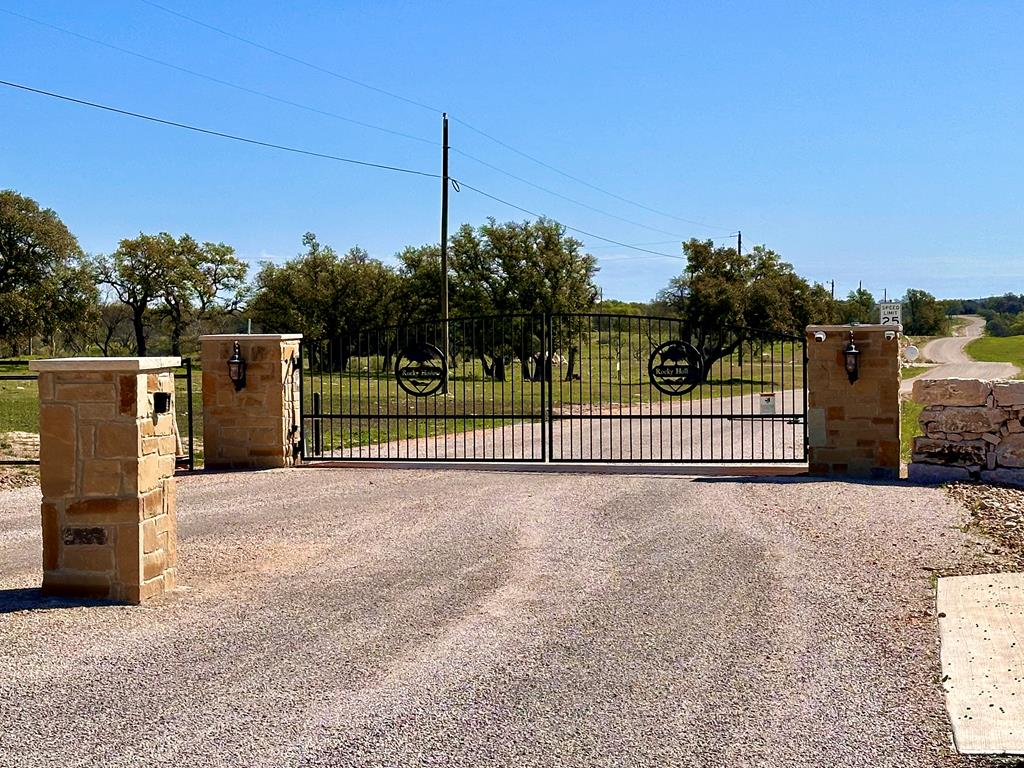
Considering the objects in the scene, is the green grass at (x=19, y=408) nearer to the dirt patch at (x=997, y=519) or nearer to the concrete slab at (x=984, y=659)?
the dirt patch at (x=997, y=519)

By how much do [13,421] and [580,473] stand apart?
39.4ft

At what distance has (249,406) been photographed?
44.4ft

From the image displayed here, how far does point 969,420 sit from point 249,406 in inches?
332

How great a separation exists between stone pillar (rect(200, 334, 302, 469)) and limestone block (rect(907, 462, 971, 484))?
7.49m

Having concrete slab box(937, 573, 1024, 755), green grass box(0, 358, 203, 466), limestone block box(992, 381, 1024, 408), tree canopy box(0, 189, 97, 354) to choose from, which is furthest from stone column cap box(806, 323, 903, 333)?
tree canopy box(0, 189, 97, 354)

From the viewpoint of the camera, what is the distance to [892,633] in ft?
19.9

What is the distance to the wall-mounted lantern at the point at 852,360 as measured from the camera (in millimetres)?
12234

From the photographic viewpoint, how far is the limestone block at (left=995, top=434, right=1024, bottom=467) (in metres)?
11.7

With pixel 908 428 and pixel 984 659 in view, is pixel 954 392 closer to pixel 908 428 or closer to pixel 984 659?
pixel 984 659

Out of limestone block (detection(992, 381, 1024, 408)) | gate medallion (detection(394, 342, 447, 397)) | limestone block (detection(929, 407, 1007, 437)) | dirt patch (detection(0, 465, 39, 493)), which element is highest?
gate medallion (detection(394, 342, 447, 397))

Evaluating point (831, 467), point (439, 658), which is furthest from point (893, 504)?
point (439, 658)

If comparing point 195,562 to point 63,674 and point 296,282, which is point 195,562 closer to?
point 63,674

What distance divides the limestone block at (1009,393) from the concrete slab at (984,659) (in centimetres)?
472

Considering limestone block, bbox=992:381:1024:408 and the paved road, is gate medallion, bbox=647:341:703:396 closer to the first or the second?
limestone block, bbox=992:381:1024:408
